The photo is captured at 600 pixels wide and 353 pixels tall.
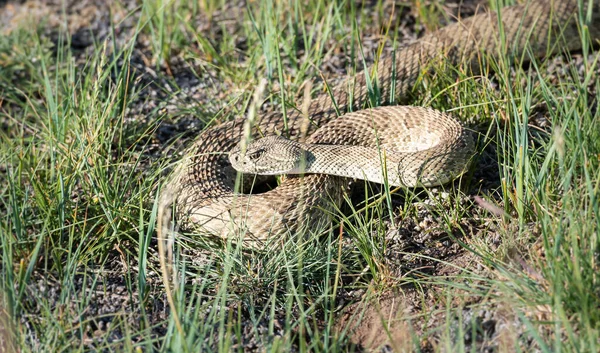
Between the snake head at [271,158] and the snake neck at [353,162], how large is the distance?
85 millimetres

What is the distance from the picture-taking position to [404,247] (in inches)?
195

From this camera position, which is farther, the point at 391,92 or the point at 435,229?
the point at 391,92

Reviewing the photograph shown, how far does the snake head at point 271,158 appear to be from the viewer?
5195mm

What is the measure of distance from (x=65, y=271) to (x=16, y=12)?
4.40m

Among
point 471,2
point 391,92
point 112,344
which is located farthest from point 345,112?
point 112,344

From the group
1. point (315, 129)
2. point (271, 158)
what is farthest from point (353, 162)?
point (315, 129)

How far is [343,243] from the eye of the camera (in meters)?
4.88

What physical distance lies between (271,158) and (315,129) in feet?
2.33

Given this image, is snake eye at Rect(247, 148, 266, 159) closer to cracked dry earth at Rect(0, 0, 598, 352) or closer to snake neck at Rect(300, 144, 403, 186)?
snake neck at Rect(300, 144, 403, 186)

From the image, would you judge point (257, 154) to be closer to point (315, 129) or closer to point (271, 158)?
point (271, 158)

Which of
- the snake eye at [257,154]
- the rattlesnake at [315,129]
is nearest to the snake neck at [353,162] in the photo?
the rattlesnake at [315,129]

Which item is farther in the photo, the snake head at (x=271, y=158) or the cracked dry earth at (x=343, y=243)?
the snake head at (x=271, y=158)

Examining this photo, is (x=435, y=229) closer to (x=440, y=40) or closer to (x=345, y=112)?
(x=345, y=112)

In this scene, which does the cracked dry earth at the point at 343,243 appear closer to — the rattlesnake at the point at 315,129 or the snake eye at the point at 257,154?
the rattlesnake at the point at 315,129
